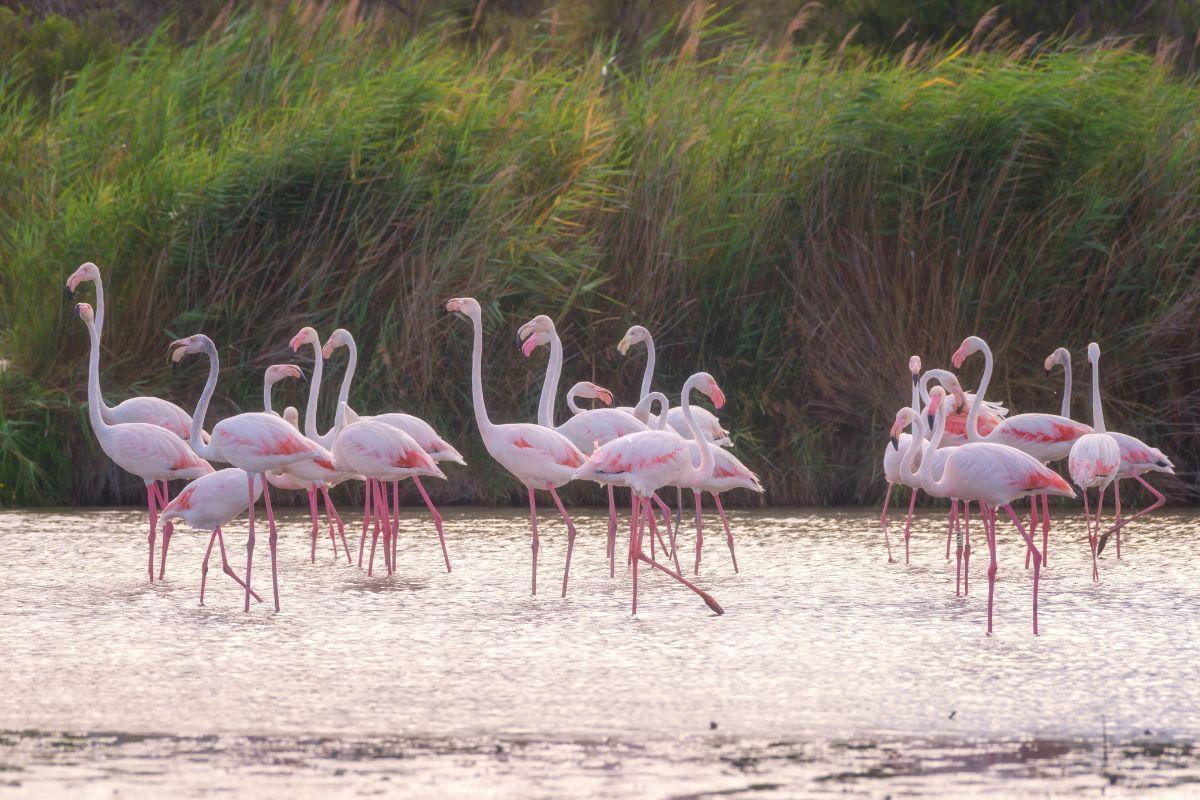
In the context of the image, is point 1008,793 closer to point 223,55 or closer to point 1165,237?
point 1165,237

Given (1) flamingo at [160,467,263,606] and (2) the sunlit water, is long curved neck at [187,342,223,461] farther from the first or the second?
(2) the sunlit water

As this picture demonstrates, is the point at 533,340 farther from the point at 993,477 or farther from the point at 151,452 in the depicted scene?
the point at 993,477

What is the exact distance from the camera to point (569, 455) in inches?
326

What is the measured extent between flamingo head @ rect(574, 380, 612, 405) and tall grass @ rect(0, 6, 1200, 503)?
1476mm

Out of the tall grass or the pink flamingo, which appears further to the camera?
the tall grass

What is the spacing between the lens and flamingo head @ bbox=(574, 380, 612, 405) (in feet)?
32.2

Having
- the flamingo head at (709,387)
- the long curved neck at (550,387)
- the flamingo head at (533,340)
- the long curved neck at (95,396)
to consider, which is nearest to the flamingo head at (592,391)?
the long curved neck at (550,387)

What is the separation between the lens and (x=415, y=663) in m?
6.36

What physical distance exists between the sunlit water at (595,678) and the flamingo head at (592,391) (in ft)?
3.32

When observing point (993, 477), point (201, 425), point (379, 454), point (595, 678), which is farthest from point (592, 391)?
point (595, 678)

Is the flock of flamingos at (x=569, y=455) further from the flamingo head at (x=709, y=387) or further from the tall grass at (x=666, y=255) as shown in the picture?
the tall grass at (x=666, y=255)

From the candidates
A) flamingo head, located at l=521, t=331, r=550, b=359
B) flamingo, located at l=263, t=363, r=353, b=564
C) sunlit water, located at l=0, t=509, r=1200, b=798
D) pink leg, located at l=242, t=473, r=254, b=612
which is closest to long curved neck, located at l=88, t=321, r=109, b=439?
sunlit water, located at l=0, t=509, r=1200, b=798

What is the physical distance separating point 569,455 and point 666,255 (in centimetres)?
386

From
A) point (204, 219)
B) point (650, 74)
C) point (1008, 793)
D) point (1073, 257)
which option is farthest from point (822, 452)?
point (1008, 793)
